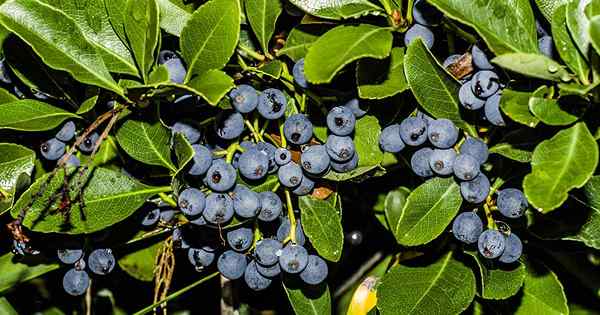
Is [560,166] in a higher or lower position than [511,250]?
higher

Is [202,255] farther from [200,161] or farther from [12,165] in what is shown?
[12,165]

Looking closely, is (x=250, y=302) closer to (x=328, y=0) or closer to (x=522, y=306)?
(x=522, y=306)

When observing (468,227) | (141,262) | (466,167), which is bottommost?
(141,262)

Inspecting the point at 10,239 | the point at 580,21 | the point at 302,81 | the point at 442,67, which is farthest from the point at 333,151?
the point at 10,239

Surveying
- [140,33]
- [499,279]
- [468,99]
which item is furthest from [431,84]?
[140,33]

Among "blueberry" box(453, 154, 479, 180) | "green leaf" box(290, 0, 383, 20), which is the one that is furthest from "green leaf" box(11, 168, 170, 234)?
"blueberry" box(453, 154, 479, 180)

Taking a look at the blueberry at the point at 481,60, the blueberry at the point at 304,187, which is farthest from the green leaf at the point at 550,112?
the blueberry at the point at 304,187

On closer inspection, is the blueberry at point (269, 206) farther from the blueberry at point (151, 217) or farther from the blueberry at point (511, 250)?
the blueberry at point (511, 250)
